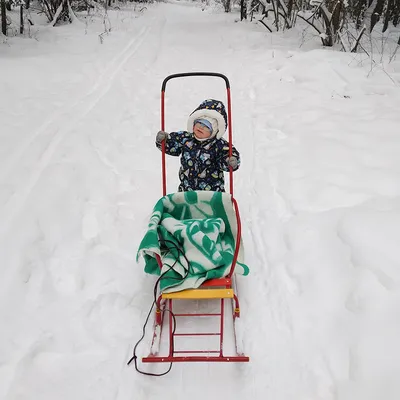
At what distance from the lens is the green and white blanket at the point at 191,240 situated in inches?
104

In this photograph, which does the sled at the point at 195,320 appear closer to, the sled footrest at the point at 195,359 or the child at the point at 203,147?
the sled footrest at the point at 195,359

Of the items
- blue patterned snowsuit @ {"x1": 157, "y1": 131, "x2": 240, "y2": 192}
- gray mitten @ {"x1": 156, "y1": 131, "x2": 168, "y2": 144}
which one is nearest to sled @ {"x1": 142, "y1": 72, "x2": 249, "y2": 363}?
blue patterned snowsuit @ {"x1": 157, "y1": 131, "x2": 240, "y2": 192}

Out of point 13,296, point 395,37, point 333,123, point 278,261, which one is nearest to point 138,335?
point 13,296

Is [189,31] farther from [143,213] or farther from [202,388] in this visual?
[202,388]

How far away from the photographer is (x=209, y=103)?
A: 3258 millimetres

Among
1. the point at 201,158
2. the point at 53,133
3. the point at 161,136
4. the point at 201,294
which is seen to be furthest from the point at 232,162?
the point at 53,133

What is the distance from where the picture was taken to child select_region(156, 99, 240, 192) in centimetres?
319

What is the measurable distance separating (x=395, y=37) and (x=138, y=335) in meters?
11.7

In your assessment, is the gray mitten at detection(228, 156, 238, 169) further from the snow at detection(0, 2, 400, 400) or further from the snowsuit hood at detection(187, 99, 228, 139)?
the snow at detection(0, 2, 400, 400)

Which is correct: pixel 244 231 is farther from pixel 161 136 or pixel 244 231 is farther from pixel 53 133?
pixel 53 133

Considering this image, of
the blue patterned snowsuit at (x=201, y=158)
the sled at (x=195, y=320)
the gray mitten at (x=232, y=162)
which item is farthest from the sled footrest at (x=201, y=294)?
the blue patterned snowsuit at (x=201, y=158)

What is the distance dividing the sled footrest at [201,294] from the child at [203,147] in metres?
1.02

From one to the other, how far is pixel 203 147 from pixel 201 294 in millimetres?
1274

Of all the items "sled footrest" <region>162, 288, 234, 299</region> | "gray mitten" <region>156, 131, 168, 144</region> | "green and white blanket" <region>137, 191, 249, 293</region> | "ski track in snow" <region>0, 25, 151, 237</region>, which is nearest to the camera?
"sled footrest" <region>162, 288, 234, 299</region>
